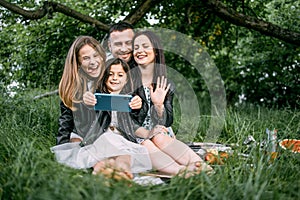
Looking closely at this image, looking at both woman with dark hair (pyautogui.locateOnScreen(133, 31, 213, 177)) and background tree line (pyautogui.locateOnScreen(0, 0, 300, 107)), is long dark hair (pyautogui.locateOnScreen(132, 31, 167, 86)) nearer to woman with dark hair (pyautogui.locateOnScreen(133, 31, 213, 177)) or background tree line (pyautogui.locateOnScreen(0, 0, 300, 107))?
woman with dark hair (pyautogui.locateOnScreen(133, 31, 213, 177))

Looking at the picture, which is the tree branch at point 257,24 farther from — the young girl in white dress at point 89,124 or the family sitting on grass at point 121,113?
the young girl in white dress at point 89,124

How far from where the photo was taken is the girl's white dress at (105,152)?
Answer: 235 centimetres

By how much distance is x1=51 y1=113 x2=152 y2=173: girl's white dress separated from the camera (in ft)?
7.72

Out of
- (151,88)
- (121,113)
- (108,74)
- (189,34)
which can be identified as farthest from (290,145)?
(189,34)

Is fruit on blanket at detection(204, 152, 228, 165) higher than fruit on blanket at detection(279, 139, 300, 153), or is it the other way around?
fruit on blanket at detection(279, 139, 300, 153)

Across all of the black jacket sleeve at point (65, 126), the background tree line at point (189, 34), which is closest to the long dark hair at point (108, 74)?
the black jacket sleeve at point (65, 126)

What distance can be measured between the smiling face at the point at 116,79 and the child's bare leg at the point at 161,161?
0.40 metres

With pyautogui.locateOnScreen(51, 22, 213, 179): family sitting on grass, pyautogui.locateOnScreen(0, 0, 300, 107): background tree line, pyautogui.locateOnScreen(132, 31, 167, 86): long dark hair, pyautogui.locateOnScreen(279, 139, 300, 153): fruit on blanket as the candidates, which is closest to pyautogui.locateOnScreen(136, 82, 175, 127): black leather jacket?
pyautogui.locateOnScreen(51, 22, 213, 179): family sitting on grass

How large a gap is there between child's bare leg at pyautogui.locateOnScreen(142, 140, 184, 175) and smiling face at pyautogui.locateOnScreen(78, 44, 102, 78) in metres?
0.56

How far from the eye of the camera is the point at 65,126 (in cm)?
275

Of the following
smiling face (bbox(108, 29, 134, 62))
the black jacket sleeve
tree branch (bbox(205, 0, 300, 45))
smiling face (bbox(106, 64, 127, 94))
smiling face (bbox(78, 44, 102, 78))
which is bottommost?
the black jacket sleeve

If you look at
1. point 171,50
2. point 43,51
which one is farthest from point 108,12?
point 171,50

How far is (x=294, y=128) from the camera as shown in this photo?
3.36m

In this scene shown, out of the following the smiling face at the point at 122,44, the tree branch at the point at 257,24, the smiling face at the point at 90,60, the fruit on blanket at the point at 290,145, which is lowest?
the fruit on blanket at the point at 290,145
